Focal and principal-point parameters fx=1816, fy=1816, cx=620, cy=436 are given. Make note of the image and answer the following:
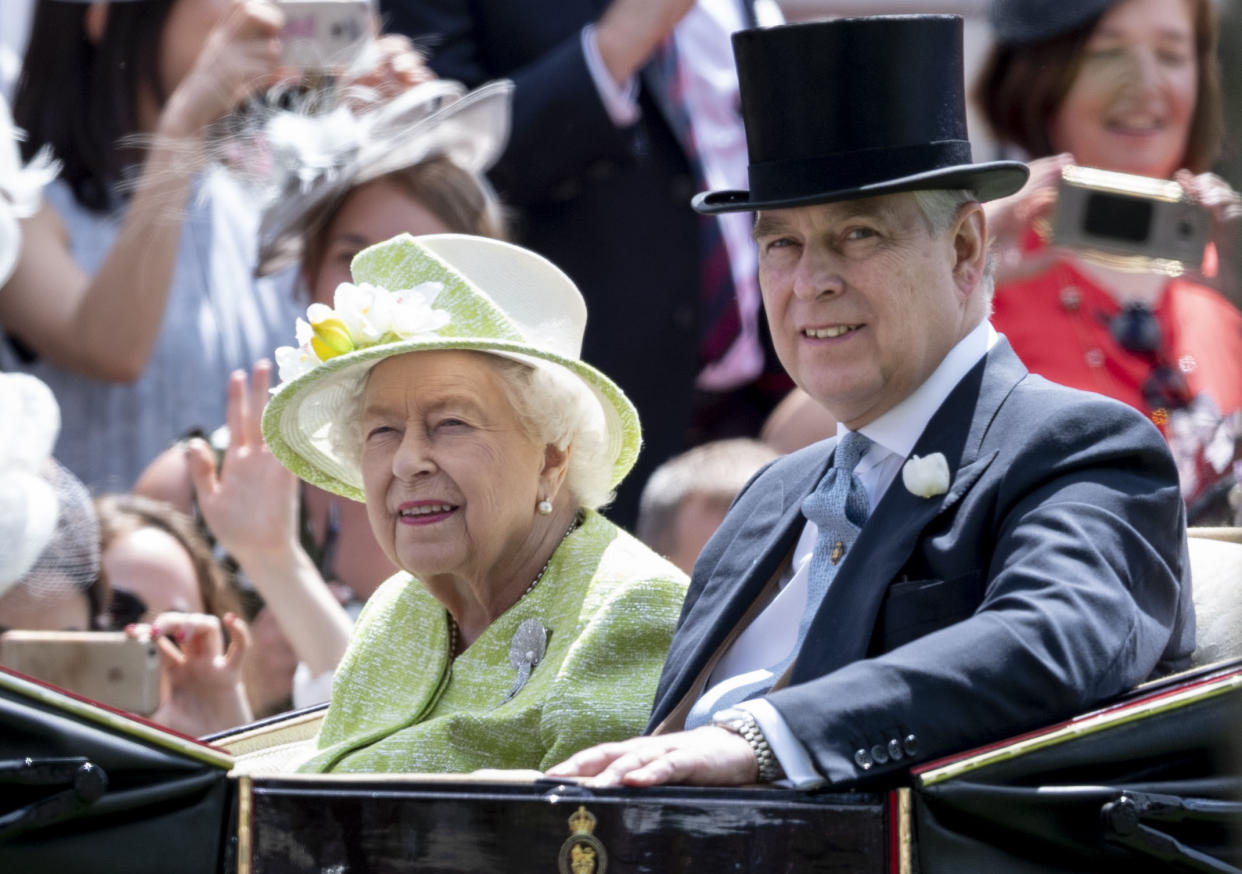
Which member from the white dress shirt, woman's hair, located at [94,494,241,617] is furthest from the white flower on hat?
woman's hair, located at [94,494,241,617]

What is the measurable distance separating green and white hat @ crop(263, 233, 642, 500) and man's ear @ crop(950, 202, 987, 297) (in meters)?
0.66

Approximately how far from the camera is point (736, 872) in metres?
1.95

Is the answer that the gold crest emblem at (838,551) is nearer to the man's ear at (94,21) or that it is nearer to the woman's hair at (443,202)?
the woman's hair at (443,202)

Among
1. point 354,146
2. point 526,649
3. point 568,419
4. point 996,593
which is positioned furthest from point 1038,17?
point 996,593

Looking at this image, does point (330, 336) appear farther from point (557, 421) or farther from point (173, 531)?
point (173, 531)

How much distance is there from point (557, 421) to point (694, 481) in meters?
1.24

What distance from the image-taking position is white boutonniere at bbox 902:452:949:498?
225 centimetres

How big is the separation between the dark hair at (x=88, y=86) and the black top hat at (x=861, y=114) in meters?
2.40

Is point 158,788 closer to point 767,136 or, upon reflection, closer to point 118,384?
point 767,136

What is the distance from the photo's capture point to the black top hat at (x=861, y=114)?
237 centimetres

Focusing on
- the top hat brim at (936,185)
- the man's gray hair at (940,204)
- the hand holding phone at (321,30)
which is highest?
the hand holding phone at (321,30)

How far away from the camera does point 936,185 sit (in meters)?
2.34

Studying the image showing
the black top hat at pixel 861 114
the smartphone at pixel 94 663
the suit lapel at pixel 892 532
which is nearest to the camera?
the suit lapel at pixel 892 532

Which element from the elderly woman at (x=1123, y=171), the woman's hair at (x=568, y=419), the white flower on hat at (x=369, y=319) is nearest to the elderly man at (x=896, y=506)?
the woman's hair at (x=568, y=419)
